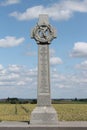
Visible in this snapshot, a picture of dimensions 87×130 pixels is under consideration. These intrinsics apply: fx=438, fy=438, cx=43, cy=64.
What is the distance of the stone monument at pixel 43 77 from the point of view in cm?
1944

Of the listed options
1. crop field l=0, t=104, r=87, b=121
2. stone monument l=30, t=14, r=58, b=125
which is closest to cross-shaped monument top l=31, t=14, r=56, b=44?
stone monument l=30, t=14, r=58, b=125

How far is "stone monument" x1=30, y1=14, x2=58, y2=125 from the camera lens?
19438 millimetres

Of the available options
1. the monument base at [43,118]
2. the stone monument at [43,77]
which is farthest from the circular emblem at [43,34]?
the monument base at [43,118]

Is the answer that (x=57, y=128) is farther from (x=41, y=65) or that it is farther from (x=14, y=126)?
(x=41, y=65)

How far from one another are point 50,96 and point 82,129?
285 centimetres

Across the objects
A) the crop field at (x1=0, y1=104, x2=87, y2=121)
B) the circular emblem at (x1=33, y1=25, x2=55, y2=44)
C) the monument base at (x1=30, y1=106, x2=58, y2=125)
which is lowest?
the monument base at (x1=30, y1=106, x2=58, y2=125)

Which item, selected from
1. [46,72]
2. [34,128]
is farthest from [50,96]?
[34,128]

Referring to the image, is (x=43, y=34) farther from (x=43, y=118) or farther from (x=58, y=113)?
(x=58, y=113)

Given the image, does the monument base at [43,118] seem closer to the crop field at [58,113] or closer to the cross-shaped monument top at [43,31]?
the cross-shaped monument top at [43,31]

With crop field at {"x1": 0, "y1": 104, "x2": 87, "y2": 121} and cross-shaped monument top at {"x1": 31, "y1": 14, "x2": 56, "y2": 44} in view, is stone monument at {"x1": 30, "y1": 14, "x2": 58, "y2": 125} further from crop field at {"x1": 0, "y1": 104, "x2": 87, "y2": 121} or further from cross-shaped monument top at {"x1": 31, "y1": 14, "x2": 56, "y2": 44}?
crop field at {"x1": 0, "y1": 104, "x2": 87, "y2": 121}

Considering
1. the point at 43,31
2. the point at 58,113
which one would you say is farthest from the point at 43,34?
the point at 58,113

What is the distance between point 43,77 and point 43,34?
1.99m

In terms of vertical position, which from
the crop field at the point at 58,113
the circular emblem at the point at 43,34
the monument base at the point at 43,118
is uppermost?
the circular emblem at the point at 43,34

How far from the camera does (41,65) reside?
65.5 ft
